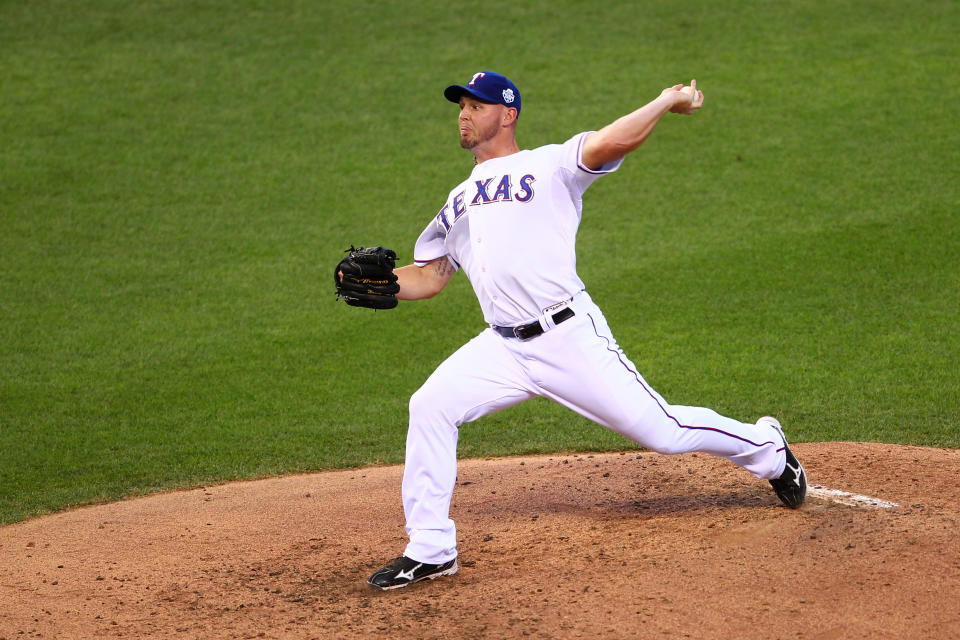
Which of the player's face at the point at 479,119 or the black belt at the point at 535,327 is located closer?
the black belt at the point at 535,327

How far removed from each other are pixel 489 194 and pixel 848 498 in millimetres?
2105

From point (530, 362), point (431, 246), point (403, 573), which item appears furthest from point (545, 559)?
point (431, 246)

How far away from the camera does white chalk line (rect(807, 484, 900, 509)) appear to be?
4.71 meters

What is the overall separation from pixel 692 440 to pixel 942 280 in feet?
16.6

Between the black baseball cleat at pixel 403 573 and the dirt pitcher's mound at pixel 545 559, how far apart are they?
5cm

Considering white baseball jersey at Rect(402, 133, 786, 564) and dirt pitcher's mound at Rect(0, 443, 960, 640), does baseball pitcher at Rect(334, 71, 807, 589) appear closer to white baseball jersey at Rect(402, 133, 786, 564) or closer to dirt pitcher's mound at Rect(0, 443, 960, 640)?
white baseball jersey at Rect(402, 133, 786, 564)

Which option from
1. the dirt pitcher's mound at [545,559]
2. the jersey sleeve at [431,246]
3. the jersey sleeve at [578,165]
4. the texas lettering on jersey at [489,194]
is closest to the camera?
A: the dirt pitcher's mound at [545,559]

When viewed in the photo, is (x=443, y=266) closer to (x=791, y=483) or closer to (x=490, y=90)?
(x=490, y=90)

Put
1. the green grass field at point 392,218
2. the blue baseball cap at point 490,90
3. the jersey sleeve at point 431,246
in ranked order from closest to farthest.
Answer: the blue baseball cap at point 490,90, the jersey sleeve at point 431,246, the green grass field at point 392,218

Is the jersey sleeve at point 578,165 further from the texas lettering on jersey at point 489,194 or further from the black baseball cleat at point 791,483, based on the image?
the black baseball cleat at point 791,483

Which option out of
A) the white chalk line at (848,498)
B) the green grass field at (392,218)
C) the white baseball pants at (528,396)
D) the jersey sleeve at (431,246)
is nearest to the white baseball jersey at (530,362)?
the white baseball pants at (528,396)

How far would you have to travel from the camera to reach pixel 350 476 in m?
6.25

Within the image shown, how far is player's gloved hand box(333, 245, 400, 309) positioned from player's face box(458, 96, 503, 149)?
61 centimetres

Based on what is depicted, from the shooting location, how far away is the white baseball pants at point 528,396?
439 cm
